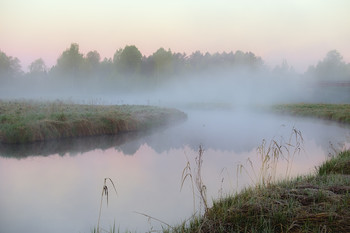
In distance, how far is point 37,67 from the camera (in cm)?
5712

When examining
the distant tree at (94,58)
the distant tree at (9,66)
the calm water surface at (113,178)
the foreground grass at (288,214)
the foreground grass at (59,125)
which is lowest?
the calm water surface at (113,178)

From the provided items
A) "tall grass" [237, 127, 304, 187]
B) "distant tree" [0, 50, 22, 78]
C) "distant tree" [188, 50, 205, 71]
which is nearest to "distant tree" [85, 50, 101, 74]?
"distant tree" [0, 50, 22, 78]

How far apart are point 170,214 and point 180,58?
6430 cm

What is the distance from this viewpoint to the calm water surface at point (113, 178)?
536 centimetres

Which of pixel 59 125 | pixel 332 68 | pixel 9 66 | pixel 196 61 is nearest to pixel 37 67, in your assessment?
pixel 9 66

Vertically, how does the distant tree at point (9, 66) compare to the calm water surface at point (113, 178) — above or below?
above

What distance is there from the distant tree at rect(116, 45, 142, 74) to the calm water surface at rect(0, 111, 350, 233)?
42669 millimetres

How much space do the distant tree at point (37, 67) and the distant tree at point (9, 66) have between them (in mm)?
3775

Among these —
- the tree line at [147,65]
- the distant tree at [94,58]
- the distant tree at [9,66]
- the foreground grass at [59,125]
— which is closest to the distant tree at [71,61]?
the tree line at [147,65]

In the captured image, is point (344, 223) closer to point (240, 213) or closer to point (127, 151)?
point (240, 213)

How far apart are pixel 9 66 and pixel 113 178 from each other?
4661cm

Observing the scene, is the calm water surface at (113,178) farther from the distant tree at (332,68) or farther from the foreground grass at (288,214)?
the distant tree at (332,68)

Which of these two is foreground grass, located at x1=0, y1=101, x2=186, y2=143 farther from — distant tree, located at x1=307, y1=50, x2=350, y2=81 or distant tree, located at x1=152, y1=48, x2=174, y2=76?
distant tree, located at x1=307, y1=50, x2=350, y2=81

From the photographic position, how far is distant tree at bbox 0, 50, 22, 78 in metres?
43.9
